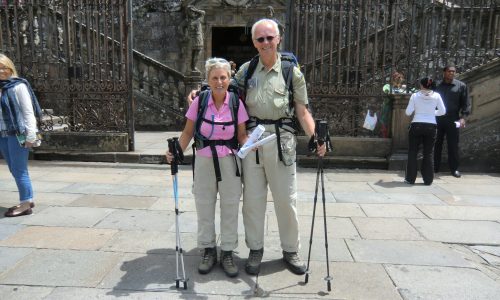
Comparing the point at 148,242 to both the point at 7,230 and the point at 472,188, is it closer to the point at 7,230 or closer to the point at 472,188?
the point at 7,230

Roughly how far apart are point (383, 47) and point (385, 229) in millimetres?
4645

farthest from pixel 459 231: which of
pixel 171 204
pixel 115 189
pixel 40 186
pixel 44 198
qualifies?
pixel 40 186

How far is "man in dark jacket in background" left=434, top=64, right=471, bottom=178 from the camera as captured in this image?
24.8 feet

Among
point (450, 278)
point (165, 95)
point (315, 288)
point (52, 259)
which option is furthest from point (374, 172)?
point (165, 95)

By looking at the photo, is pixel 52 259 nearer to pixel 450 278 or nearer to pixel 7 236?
pixel 7 236

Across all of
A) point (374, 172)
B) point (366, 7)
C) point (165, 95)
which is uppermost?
point (366, 7)

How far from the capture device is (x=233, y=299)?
327 cm

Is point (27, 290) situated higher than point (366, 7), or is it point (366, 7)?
point (366, 7)

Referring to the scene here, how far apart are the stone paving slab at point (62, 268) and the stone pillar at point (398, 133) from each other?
19.0 ft

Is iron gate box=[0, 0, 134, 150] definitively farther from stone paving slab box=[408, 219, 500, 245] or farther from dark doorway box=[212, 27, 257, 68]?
dark doorway box=[212, 27, 257, 68]

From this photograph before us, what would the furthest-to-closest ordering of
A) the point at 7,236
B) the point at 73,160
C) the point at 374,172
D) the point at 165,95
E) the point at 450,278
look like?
the point at 165,95
the point at 73,160
the point at 374,172
the point at 7,236
the point at 450,278

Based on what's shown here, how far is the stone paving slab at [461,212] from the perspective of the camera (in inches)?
210

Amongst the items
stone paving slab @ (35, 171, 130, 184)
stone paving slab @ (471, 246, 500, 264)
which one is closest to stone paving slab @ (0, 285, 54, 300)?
stone paving slab @ (35, 171, 130, 184)

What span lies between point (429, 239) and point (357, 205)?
133cm
